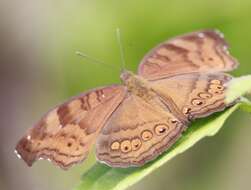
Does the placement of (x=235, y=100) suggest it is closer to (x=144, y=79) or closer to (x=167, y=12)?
(x=144, y=79)

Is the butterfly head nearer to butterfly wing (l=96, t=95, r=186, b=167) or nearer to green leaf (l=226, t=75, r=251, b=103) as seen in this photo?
butterfly wing (l=96, t=95, r=186, b=167)

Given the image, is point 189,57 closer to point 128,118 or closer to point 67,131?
point 128,118

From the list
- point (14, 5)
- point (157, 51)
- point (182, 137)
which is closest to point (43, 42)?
point (14, 5)

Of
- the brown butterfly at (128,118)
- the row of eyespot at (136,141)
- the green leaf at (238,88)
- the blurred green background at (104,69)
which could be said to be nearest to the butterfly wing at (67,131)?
the brown butterfly at (128,118)

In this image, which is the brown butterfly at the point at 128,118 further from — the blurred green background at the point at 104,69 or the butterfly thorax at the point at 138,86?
the blurred green background at the point at 104,69

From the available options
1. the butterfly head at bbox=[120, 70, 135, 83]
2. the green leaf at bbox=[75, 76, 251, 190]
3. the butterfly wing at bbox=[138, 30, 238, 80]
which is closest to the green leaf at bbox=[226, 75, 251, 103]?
the green leaf at bbox=[75, 76, 251, 190]

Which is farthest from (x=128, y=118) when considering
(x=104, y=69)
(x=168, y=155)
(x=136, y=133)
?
(x=104, y=69)

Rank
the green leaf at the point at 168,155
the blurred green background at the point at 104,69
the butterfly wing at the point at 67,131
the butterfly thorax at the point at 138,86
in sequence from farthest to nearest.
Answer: the blurred green background at the point at 104,69 < the butterfly thorax at the point at 138,86 < the butterfly wing at the point at 67,131 < the green leaf at the point at 168,155
